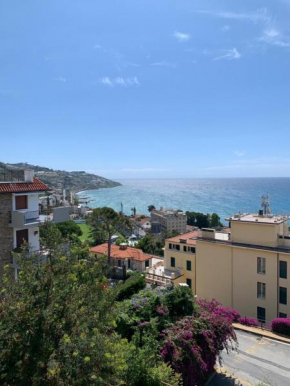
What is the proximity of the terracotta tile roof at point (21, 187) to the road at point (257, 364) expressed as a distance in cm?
1330

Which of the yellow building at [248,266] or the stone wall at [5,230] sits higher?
the stone wall at [5,230]

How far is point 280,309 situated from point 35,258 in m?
22.3

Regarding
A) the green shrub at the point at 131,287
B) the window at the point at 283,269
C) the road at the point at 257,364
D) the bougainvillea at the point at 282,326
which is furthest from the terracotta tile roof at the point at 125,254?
the road at the point at 257,364

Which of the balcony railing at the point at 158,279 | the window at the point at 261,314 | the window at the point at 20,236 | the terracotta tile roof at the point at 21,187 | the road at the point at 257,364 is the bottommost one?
the window at the point at 261,314

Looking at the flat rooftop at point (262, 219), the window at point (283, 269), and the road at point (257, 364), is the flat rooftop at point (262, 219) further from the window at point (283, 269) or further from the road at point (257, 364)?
the road at point (257, 364)

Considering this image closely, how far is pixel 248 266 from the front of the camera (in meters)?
24.7

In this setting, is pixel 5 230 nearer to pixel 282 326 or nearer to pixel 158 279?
pixel 158 279

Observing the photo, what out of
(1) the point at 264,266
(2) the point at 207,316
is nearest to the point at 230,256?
(1) the point at 264,266

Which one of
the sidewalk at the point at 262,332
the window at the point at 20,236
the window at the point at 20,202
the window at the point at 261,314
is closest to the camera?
the window at the point at 20,202

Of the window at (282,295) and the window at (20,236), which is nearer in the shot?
the window at (20,236)

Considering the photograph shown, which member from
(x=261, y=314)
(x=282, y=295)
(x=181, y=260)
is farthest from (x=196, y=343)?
(x=181, y=260)

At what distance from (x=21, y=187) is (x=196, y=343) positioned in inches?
476

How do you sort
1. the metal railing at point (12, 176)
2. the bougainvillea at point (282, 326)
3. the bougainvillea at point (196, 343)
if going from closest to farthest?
1. the bougainvillea at point (196, 343)
2. the metal railing at point (12, 176)
3. the bougainvillea at point (282, 326)

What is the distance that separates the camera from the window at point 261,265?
23.8 meters
